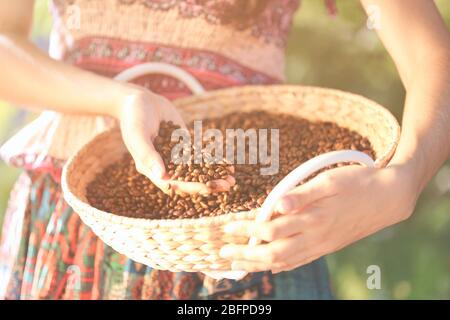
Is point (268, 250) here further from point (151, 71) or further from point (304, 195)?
point (151, 71)

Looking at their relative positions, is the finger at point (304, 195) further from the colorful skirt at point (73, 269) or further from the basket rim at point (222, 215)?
Answer: the colorful skirt at point (73, 269)

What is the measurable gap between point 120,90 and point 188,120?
121 mm

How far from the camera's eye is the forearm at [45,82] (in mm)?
765

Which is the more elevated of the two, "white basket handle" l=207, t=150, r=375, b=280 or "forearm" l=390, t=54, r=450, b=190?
"forearm" l=390, t=54, r=450, b=190

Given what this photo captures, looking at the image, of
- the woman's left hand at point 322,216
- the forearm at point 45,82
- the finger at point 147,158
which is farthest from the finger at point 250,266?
the forearm at point 45,82

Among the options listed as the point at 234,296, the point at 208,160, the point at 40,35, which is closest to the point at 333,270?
the point at 234,296

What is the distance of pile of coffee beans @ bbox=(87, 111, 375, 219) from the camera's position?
2.20 feet

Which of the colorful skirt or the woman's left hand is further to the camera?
the colorful skirt

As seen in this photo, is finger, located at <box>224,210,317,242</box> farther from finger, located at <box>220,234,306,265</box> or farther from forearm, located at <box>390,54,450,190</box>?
forearm, located at <box>390,54,450,190</box>

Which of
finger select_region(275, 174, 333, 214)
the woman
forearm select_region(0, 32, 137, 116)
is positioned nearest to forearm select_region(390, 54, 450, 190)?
the woman

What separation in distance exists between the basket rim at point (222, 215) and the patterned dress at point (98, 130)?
0.03 m

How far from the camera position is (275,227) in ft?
1.86

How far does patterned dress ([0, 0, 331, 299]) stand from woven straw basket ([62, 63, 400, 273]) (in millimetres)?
41

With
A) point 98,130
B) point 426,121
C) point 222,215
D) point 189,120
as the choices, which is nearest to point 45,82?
point 98,130
